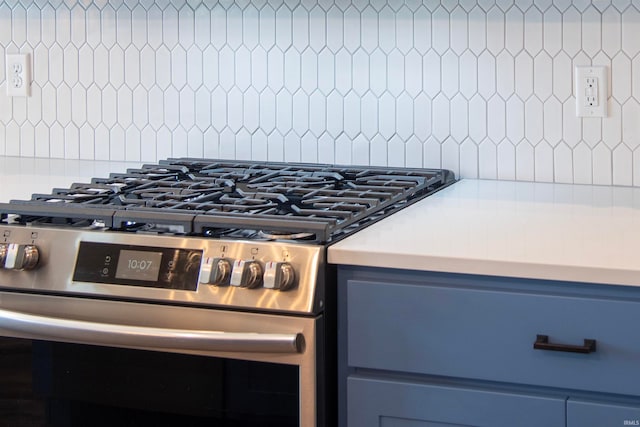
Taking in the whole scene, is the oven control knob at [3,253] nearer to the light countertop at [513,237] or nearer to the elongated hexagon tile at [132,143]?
the light countertop at [513,237]

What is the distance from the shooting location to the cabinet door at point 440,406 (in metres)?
1.61

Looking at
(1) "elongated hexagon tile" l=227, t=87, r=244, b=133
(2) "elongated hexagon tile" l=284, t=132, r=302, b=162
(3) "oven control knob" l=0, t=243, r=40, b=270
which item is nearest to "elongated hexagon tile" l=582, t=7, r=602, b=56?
(2) "elongated hexagon tile" l=284, t=132, r=302, b=162

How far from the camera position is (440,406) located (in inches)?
65.3

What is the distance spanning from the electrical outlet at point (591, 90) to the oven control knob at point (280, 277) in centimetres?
95

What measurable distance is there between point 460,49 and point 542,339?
0.96 meters

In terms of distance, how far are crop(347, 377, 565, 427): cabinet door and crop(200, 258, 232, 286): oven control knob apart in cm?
28

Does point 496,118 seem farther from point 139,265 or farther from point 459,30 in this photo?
point 139,265

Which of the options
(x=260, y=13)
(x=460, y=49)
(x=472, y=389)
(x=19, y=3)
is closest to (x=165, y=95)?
(x=260, y=13)

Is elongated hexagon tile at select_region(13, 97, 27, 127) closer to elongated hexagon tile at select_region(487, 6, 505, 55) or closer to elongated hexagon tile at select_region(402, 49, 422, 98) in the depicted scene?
elongated hexagon tile at select_region(402, 49, 422, 98)

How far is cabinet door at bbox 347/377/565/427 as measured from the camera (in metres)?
1.61

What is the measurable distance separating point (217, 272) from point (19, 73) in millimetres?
1340

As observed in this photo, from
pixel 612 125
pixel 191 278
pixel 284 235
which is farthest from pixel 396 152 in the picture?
pixel 191 278

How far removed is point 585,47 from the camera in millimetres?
2250

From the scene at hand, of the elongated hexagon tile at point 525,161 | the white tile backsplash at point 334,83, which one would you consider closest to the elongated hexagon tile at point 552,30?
the white tile backsplash at point 334,83
